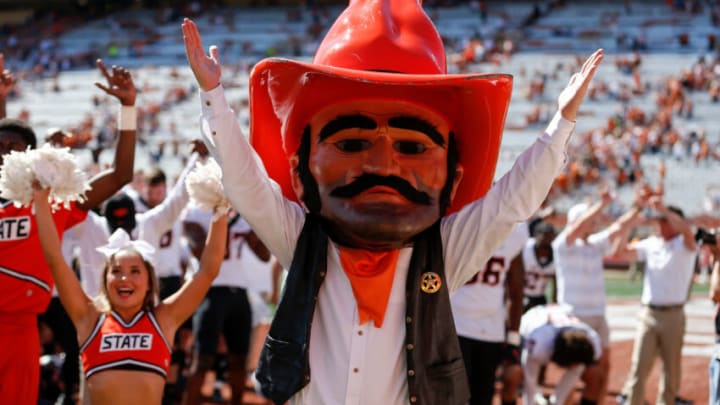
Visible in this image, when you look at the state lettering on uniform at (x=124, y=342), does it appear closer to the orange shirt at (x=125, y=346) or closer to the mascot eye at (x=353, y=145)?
the orange shirt at (x=125, y=346)

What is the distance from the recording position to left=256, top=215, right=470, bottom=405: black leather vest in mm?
3352

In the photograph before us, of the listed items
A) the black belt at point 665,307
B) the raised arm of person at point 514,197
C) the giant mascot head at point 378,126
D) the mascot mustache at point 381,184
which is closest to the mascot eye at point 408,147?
the giant mascot head at point 378,126

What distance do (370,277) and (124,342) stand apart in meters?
1.65

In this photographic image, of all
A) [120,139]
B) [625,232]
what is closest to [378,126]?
[120,139]

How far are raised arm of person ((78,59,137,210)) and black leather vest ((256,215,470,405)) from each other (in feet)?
5.29

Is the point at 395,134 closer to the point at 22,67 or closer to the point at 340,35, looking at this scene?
the point at 340,35

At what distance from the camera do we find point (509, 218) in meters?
3.40

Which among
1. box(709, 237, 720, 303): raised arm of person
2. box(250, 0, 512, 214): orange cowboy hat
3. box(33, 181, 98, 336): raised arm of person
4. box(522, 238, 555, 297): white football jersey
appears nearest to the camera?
box(250, 0, 512, 214): orange cowboy hat

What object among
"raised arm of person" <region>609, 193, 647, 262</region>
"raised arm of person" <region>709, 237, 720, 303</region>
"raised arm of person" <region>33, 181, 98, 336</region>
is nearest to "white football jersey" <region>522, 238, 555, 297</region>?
"raised arm of person" <region>609, 193, 647, 262</region>

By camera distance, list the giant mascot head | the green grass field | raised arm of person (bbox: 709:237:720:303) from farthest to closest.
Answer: the green grass field
raised arm of person (bbox: 709:237:720:303)
the giant mascot head

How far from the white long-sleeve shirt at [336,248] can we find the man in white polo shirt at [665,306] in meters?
5.25

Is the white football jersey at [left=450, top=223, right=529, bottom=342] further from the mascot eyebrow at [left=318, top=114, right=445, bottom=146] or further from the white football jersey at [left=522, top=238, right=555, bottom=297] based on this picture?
the mascot eyebrow at [left=318, top=114, right=445, bottom=146]

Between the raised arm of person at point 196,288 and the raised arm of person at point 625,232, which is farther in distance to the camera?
the raised arm of person at point 625,232

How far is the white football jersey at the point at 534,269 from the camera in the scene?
31.3 feet
